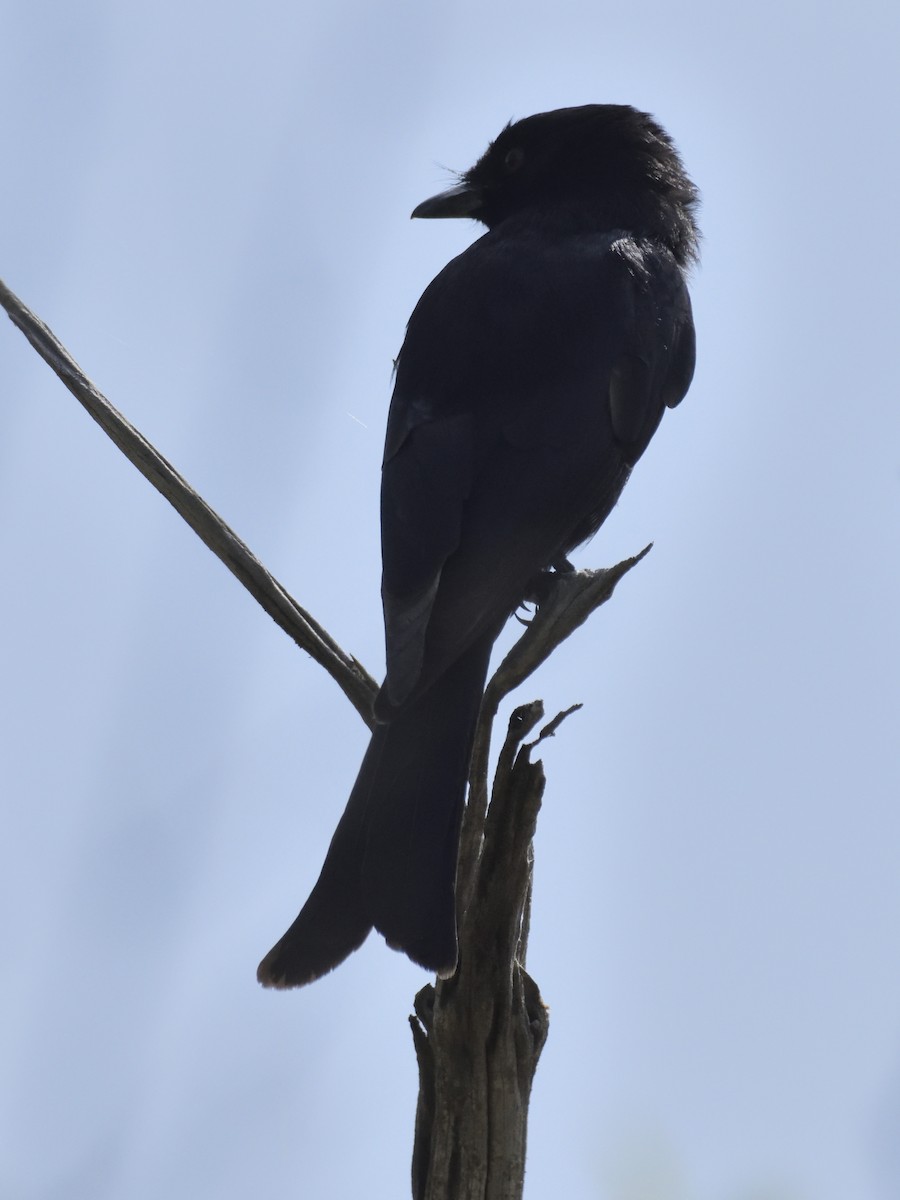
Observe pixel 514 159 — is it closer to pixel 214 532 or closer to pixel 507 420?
pixel 507 420

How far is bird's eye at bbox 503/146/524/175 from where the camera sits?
459 centimetres

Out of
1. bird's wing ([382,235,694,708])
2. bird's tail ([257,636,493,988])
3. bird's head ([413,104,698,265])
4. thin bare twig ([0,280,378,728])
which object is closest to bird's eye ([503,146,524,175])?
bird's head ([413,104,698,265])

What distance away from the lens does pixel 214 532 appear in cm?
304

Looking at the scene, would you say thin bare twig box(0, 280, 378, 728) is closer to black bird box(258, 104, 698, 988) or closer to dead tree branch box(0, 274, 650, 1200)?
dead tree branch box(0, 274, 650, 1200)

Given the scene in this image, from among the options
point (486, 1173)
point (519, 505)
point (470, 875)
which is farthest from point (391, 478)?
point (486, 1173)

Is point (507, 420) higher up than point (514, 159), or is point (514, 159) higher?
point (514, 159)

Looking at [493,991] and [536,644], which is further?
[536,644]

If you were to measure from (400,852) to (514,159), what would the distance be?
266 cm

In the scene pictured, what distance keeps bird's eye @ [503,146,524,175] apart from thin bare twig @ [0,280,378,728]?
194 centimetres

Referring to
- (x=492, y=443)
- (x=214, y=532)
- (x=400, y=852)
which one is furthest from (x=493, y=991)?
(x=492, y=443)

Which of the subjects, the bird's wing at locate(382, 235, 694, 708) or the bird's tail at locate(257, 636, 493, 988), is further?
the bird's wing at locate(382, 235, 694, 708)

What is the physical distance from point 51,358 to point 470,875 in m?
1.46

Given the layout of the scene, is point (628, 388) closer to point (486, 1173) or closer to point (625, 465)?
point (625, 465)

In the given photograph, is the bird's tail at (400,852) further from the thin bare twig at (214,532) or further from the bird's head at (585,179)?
the bird's head at (585,179)
